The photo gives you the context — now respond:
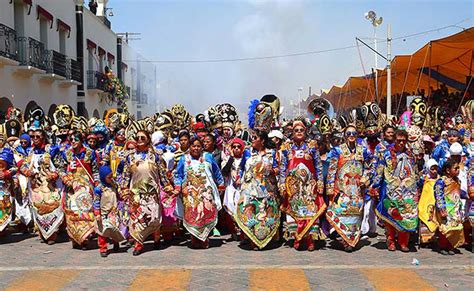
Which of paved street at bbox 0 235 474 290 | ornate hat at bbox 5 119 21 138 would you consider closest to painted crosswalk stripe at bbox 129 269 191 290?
paved street at bbox 0 235 474 290

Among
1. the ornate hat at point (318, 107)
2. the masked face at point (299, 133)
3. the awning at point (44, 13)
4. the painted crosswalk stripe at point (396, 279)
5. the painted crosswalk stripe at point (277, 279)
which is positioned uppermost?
the awning at point (44, 13)

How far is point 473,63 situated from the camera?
20.5 meters

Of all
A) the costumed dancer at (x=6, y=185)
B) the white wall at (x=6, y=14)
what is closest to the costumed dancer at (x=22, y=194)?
the costumed dancer at (x=6, y=185)

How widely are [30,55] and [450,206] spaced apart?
15680mm

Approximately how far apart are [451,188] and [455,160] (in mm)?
364

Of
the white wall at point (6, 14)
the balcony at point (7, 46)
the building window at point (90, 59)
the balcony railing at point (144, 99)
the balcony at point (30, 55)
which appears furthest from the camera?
the balcony railing at point (144, 99)

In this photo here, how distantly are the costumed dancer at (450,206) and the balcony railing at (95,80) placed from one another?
23.1 meters

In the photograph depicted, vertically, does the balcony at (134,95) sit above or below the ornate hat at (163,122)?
above

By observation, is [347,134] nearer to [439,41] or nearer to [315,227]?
[315,227]

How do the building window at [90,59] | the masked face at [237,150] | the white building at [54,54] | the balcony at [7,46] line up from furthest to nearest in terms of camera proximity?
1. the building window at [90,59]
2. the white building at [54,54]
3. the balcony at [7,46]
4. the masked face at [237,150]

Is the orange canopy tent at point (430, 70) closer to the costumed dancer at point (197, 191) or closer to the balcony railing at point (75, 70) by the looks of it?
the costumed dancer at point (197, 191)

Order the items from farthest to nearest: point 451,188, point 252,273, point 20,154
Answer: point 20,154 → point 451,188 → point 252,273

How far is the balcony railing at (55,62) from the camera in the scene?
70.5 ft

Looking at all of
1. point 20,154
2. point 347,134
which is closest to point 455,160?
point 347,134
